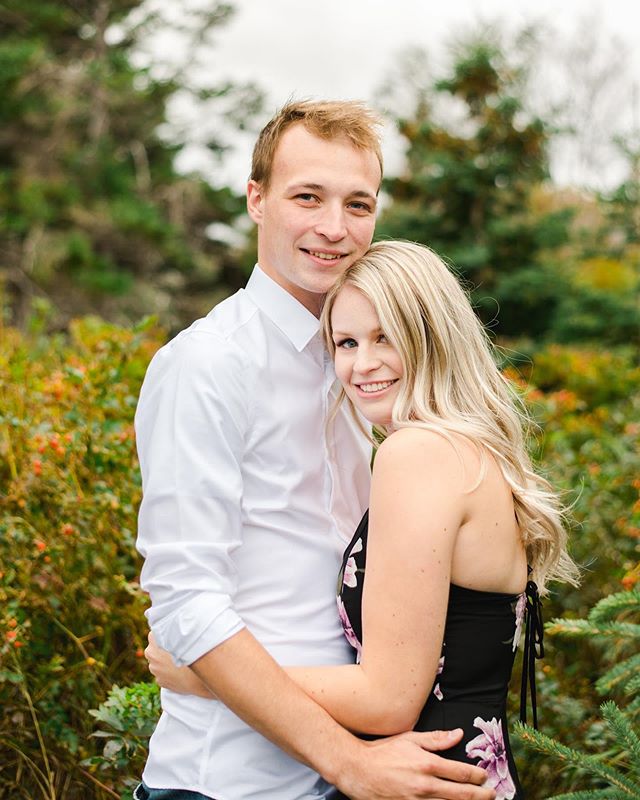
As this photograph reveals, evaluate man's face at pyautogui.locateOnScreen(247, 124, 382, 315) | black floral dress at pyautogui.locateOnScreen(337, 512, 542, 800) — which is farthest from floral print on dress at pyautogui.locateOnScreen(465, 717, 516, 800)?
man's face at pyautogui.locateOnScreen(247, 124, 382, 315)

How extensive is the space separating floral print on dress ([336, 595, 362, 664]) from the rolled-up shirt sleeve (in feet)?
0.83

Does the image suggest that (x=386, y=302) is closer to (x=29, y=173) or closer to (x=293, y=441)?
(x=293, y=441)

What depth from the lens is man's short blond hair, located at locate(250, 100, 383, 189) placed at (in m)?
2.06

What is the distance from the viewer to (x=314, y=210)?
208 cm

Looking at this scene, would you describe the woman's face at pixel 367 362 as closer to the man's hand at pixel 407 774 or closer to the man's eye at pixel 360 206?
the man's eye at pixel 360 206

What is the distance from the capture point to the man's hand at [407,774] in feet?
5.52

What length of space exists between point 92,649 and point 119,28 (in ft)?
67.2

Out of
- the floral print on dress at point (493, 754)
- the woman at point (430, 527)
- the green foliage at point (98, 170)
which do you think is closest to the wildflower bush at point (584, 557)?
the woman at point (430, 527)

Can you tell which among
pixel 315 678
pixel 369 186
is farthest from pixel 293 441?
pixel 369 186

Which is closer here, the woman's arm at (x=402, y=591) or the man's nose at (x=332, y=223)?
the woman's arm at (x=402, y=591)

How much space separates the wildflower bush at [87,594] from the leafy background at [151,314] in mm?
11

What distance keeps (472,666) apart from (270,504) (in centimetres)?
53

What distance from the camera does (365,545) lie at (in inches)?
73.8

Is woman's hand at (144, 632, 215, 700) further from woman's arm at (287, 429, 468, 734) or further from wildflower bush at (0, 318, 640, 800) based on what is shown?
wildflower bush at (0, 318, 640, 800)
